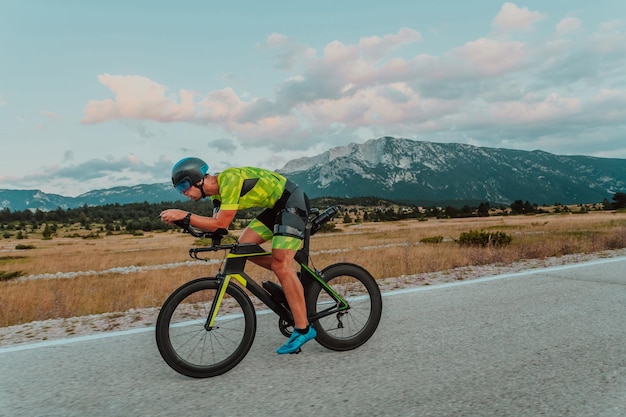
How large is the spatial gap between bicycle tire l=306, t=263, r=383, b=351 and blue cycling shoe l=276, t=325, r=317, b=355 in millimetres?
155

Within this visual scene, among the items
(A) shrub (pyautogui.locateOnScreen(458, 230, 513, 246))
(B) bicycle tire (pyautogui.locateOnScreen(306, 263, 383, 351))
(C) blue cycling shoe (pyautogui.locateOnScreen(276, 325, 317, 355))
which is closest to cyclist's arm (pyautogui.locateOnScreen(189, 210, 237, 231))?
(B) bicycle tire (pyautogui.locateOnScreen(306, 263, 383, 351))

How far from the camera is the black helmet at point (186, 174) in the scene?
3846 millimetres

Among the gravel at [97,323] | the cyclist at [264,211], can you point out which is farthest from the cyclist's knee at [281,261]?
the gravel at [97,323]

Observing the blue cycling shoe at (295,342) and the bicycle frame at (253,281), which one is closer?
the bicycle frame at (253,281)

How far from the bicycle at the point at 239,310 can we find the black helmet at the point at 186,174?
15.1 inches

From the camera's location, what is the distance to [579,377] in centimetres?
344

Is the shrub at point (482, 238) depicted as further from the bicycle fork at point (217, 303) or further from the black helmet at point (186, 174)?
the black helmet at point (186, 174)

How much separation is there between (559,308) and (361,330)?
2711 millimetres

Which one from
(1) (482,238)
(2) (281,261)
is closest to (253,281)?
(2) (281,261)

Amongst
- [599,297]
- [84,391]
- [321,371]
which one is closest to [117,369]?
[84,391]

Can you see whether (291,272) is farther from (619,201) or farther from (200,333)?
(619,201)

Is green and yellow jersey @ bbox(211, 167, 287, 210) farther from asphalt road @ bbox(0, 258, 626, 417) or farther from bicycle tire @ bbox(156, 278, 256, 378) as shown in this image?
asphalt road @ bbox(0, 258, 626, 417)

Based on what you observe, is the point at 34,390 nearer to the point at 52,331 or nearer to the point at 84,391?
the point at 84,391

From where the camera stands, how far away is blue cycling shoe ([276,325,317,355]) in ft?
13.3
